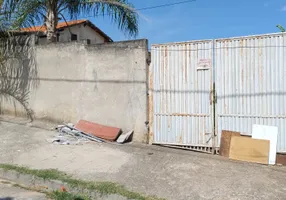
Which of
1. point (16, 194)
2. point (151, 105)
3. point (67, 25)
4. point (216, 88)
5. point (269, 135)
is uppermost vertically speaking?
point (67, 25)

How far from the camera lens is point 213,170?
5.36 m

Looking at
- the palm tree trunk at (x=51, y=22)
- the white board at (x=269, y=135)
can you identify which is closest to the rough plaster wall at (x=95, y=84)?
the palm tree trunk at (x=51, y=22)

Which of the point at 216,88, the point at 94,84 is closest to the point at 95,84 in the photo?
the point at 94,84

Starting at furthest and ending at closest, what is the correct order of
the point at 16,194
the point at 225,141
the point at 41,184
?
the point at 225,141
the point at 41,184
the point at 16,194

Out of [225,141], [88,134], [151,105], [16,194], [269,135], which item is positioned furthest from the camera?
[88,134]

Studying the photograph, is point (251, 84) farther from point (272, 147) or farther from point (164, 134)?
point (164, 134)

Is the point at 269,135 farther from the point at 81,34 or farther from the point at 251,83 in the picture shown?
the point at 81,34

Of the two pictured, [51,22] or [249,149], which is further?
[51,22]

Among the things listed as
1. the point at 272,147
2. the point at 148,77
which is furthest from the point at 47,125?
the point at 272,147

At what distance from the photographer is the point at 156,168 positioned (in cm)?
548

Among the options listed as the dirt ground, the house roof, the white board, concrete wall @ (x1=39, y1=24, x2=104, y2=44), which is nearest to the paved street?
the dirt ground

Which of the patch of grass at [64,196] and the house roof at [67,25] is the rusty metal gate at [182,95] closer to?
the patch of grass at [64,196]

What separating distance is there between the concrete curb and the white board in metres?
3.10

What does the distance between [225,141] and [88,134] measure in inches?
128
